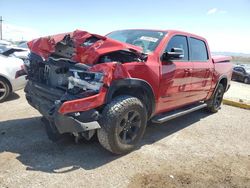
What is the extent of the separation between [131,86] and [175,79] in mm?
1120

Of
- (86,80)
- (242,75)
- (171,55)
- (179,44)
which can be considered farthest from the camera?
(242,75)

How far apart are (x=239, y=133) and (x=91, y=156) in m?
3.34

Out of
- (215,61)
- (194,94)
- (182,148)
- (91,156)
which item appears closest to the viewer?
(91,156)

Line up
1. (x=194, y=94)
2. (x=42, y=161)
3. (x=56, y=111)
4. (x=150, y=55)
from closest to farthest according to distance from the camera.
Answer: (x=56, y=111)
(x=42, y=161)
(x=150, y=55)
(x=194, y=94)

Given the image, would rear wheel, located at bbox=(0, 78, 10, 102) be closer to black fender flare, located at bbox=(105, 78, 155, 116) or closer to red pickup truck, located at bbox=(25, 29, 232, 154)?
red pickup truck, located at bbox=(25, 29, 232, 154)

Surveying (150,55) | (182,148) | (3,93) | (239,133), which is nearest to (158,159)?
(182,148)

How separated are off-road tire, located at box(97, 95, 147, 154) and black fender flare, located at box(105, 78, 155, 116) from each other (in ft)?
0.46

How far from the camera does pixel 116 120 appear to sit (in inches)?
142

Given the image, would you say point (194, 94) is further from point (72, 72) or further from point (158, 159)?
point (72, 72)

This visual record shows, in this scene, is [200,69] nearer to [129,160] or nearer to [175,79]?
[175,79]

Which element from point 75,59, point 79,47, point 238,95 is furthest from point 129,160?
point 238,95

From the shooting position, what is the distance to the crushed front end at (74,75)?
133 inches

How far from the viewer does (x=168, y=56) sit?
4.32 meters

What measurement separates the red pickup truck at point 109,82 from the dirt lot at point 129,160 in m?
0.29
